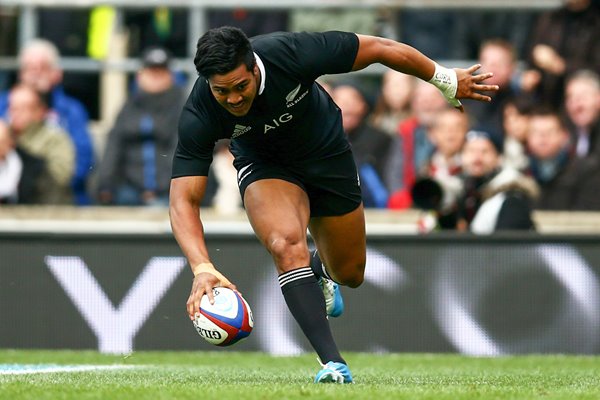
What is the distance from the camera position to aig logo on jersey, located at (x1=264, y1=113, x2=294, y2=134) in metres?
7.78

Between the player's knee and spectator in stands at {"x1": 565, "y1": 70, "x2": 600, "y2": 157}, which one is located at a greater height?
the player's knee

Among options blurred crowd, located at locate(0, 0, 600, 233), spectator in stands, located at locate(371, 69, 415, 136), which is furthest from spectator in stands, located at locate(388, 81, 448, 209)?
spectator in stands, located at locate(371, 69, 415, 136)

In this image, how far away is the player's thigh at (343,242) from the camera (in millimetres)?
8680

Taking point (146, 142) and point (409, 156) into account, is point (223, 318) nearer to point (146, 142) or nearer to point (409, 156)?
point (409, 156)

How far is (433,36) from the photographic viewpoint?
48.2ft

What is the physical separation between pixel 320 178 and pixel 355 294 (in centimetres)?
422

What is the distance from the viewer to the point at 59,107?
46.5 feet

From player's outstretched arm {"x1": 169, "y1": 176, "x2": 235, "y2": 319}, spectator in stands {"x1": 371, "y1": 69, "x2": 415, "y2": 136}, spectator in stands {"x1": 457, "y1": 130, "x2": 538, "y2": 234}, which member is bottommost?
spectator in stands {"x1": 457, "y1": 130, "x2": 538, "y2": 234}

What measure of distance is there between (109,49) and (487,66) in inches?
165

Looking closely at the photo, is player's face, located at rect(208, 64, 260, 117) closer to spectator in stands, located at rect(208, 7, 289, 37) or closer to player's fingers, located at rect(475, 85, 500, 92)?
player's fingers, located at rect(475, 85, 500, 92)

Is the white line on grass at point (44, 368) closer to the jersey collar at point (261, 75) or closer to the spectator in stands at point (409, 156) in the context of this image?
the jersey collar at point (261, 75)

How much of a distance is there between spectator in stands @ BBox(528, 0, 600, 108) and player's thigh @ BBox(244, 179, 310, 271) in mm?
6385

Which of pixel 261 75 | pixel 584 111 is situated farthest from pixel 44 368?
pixel 584 111

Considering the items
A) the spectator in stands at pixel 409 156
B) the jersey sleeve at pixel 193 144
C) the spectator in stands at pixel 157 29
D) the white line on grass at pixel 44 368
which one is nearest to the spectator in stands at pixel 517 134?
the spectator in stands at pixel 409 156
